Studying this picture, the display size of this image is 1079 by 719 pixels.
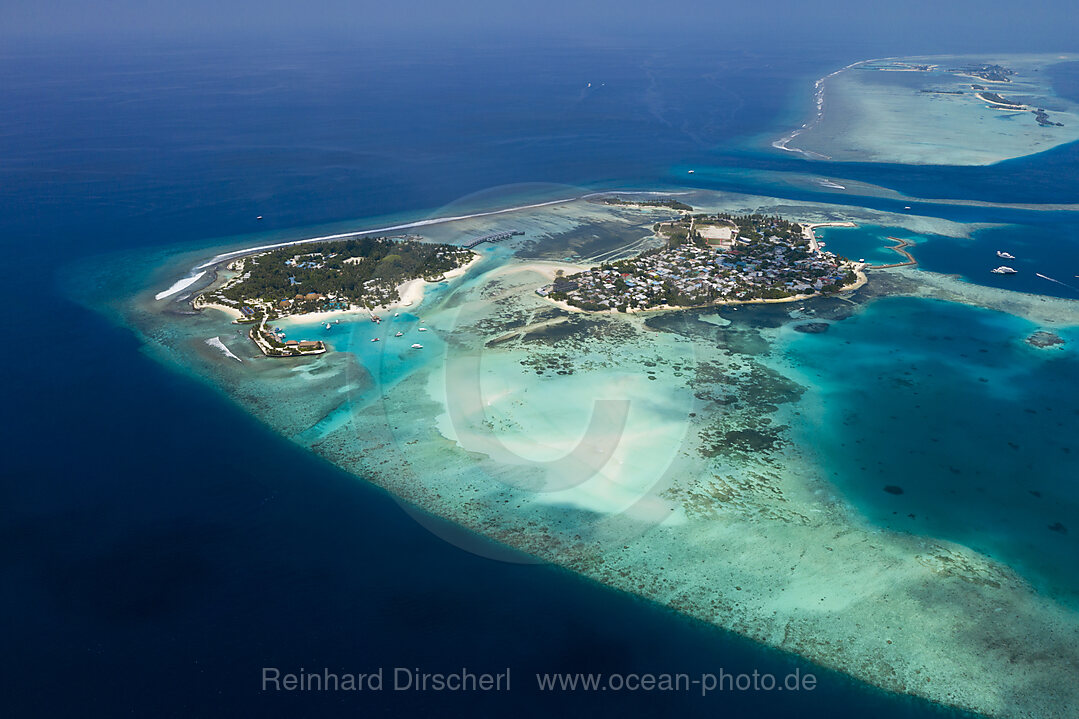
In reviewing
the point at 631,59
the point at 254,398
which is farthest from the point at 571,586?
the point at 631,59

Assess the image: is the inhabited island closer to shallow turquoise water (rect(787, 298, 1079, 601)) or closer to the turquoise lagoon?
the turquoise lagoon

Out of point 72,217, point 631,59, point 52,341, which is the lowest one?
point 52,341

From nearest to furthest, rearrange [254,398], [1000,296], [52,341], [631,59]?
[254,398] < [52,341] < [1000,296] < [631,59]

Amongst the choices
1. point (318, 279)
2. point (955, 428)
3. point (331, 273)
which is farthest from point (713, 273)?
point (318, 279)

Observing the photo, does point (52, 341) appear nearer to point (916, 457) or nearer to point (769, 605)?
point (769, 605)

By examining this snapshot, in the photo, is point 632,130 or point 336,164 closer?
point 336,164

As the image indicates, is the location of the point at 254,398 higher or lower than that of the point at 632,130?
lower
